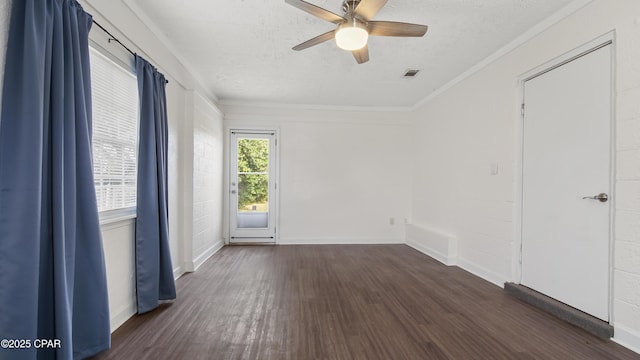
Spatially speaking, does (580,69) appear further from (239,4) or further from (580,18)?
(239,4)

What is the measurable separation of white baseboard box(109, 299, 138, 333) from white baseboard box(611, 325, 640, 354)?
3.53m

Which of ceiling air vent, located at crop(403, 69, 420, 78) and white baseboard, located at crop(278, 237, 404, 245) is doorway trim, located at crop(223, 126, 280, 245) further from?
ceiling air vent, located at crop(403, 69, 420, 78)

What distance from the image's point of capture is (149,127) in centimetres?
237

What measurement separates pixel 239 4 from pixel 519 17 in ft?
7.82

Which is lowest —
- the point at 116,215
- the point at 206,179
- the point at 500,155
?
the point at 116,215

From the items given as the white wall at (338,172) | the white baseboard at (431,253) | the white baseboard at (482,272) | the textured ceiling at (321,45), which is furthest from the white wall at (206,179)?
the white baseboard at (482,272)

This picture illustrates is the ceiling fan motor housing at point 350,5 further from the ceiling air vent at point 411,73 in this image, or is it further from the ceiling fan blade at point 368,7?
the ceiling air vent at point 411,73

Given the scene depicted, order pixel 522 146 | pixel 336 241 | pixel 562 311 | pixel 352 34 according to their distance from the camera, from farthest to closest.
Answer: pixel 336 241 → pixel 522 146 → pixel 562 311 → pixel 352 34

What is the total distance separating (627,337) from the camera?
187 cm

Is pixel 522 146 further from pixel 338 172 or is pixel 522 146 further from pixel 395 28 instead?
pixel 338 172

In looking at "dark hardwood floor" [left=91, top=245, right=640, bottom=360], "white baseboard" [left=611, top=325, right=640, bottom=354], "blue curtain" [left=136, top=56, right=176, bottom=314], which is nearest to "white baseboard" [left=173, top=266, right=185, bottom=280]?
"dark hardwood floor" [left=91, top=245, right=640, bottom=360]

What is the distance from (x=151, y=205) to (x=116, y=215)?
0.28 m

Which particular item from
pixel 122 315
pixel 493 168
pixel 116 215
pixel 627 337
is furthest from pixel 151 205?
pixel 627 337

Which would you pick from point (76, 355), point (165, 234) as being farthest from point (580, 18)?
point (76, 355)
